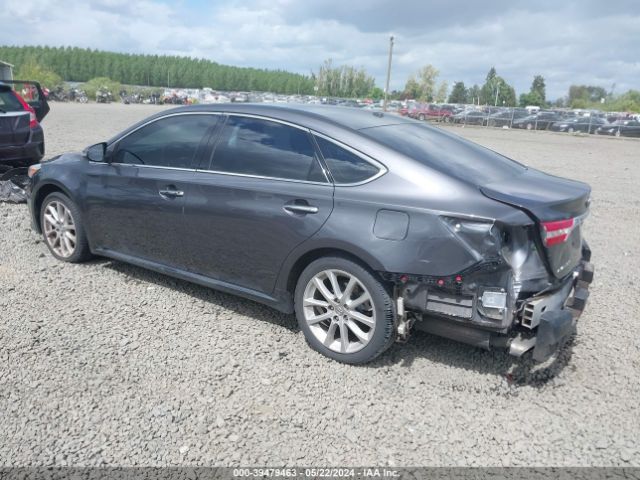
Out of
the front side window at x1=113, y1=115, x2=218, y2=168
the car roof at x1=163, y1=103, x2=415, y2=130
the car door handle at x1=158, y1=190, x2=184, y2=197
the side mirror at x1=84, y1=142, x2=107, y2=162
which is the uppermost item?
the car roof at x1=163, y1=103, x2=415, y2=130

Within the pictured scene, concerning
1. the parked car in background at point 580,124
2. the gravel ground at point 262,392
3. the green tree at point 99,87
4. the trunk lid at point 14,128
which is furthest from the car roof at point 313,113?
the green tree at point 99,87

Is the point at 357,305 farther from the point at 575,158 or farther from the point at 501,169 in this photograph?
the point at 575,158

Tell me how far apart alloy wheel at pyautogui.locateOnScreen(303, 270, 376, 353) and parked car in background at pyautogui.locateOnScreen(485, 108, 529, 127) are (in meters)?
42.8

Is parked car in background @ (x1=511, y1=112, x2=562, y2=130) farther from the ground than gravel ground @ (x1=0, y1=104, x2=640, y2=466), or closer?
farther from the ground

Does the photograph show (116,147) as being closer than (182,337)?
No

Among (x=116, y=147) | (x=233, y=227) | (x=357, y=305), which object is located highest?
(x=116, y=147)

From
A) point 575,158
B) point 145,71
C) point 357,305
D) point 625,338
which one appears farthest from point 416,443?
point 145,71

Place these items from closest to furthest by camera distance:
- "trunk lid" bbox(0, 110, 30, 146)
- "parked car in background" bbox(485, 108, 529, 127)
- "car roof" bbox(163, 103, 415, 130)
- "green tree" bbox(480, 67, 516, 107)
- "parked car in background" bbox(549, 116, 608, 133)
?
1. "car roof" bbox(163, 103, 415, 130)
2. "trunk lid" bbox(0, 110, 30, 146)
3. "parked car in background" bbox(549, 116, 608, 133)
4. "parked car in background" bbox(485, 108, 529, 127)
5. "green tree" bbox(480, 67, 516, 107)

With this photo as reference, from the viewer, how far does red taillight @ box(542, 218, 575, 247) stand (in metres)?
3.16

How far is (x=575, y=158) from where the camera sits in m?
19.1

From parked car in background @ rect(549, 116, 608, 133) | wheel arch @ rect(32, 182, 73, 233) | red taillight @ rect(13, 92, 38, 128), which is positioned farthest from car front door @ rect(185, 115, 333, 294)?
parked car in background @ rect(549, 116, 608, 133)

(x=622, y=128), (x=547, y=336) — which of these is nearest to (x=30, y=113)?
(x=547, y=336)

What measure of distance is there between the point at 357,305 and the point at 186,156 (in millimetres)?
1908

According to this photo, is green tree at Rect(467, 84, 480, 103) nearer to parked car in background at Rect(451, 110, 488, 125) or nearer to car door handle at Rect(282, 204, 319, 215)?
parked car in background at Rect(451, 110, 488, 125)
